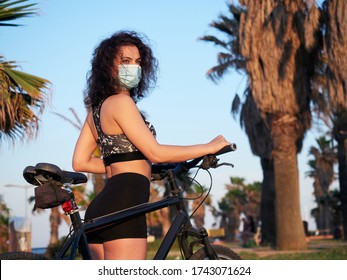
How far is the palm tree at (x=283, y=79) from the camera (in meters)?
22.7

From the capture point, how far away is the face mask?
3889mm

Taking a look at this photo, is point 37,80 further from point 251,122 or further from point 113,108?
point 251,122

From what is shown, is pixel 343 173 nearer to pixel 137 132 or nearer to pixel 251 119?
pixel 251 119

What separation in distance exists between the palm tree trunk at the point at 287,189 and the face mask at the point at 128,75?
65.7 ft

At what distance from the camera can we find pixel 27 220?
569 inches

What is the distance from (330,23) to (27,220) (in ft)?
35.6

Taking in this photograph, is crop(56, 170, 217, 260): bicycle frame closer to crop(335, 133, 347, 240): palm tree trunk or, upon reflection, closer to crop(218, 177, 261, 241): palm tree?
crop(335, 133, 347, 240): palm tree trunk

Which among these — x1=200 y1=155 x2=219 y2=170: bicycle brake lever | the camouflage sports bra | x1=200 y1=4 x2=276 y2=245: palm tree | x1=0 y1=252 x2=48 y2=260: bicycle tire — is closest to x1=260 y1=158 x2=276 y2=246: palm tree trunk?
x1=200 y1=4 x2=276 y2=245: palm tree

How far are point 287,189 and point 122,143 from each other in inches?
801

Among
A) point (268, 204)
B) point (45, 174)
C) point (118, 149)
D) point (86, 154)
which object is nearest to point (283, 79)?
point (268, 204)

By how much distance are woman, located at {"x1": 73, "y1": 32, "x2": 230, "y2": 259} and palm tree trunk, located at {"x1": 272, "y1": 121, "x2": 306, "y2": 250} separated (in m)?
19.9

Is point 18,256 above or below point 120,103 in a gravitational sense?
below

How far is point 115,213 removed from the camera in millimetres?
3611

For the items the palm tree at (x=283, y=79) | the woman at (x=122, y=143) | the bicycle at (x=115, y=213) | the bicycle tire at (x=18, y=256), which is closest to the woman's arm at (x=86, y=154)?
the woman at (x=122, y=143)
